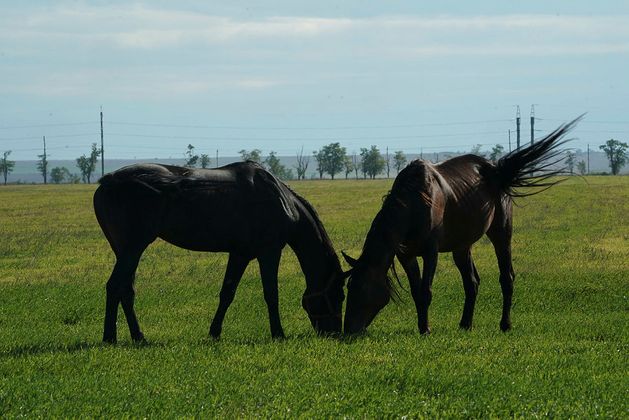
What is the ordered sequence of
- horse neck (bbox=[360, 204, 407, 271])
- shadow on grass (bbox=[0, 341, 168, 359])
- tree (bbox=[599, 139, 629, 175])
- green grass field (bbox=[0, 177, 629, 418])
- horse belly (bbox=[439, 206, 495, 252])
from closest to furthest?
green grass field (bbox=[0, 177, 629, 418])
shadow on grass (bbox=[0, 341, 168, 359])
horse neck (bbox=[360, 204, 407, 271])
horse belly (bbox=[439, 206, 495, 252])
tree (bbox=[599, 139, 629, 175])

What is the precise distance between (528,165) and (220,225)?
5.00 meters

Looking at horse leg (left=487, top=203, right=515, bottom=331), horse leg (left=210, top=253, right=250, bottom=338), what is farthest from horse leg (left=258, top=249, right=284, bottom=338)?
horse leg (left=487, top=203, right=515, bottom=331)

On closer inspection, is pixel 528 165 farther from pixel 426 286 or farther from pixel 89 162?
pixel 89 162

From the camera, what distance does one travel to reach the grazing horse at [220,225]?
36.9 ft

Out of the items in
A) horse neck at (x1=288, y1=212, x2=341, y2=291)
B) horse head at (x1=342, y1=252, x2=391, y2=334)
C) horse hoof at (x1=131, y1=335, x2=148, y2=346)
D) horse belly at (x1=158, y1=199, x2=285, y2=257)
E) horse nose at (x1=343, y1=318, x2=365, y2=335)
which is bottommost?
horse hoof at (x1=131, y1=335, x2=148, y2=346)

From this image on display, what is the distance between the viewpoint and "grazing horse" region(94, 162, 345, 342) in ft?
36.9

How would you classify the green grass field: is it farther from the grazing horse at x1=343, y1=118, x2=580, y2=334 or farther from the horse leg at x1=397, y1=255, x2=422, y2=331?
the grazing horse at x1=343, y1=118, x2=580, y2=334

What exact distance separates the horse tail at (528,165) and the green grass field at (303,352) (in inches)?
82.9

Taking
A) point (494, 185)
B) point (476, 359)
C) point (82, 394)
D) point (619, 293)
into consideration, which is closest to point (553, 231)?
point (619, 293)

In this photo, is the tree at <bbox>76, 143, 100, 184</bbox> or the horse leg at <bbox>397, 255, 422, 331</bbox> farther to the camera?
the tree at <bbox>76, 143, 100, 184</bbox>

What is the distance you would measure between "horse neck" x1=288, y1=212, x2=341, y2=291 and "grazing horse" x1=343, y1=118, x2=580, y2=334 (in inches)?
14.9

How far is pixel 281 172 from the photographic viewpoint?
16562 cm

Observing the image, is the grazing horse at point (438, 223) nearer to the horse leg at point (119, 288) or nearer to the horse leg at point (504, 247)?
the horse leg at point (504, 247)

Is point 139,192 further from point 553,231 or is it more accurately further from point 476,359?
point 553,231
